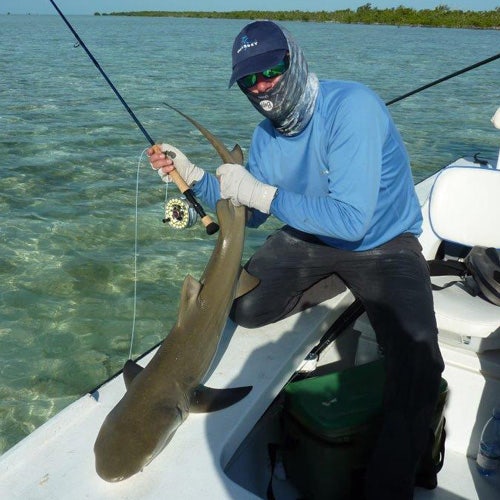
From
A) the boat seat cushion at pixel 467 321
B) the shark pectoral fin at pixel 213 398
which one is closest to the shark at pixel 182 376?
the shark pectoral fin at pixel 213 398

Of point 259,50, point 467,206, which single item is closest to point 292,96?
point 259,50

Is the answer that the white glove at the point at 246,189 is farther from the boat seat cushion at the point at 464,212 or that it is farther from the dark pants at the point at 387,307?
the boat seat cushion at the point at 464,212

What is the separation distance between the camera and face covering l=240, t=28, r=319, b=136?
8.84ft

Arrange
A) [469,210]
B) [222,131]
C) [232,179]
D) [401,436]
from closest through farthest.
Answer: [401,436], [232,179], [469,210], [222,131]

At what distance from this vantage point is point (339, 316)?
3236 mm

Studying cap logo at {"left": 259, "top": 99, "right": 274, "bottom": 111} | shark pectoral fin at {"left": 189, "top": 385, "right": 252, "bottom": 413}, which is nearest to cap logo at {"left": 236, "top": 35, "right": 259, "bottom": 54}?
cap logo at {"left": 259, "top": 99, "right": 274, "bottom": 111}

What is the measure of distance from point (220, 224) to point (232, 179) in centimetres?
24

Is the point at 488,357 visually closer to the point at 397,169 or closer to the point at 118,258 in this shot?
the point at 397,169

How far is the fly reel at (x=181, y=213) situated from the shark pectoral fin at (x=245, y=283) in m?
0.62

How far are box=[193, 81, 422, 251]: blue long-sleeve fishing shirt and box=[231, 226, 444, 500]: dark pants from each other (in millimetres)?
119

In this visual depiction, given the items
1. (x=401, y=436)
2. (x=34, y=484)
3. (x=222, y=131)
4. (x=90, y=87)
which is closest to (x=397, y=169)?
(x=401, y=436)

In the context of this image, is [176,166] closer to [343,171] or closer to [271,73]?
[271,73]

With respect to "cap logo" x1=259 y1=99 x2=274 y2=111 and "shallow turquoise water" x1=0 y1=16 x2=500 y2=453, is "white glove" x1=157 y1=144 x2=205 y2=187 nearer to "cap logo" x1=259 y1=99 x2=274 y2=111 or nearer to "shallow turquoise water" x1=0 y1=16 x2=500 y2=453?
"cap logo" x1=259 y1=99 x2=274 y2=111

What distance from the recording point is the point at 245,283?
312cm
